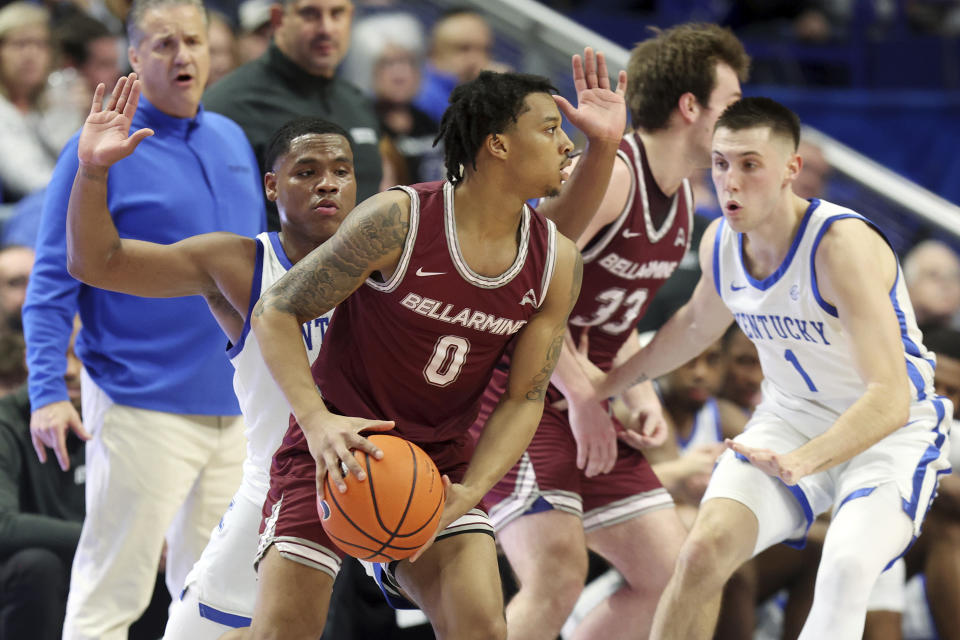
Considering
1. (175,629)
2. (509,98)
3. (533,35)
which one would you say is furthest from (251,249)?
(533,35)

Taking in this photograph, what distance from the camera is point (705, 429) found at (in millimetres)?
5844

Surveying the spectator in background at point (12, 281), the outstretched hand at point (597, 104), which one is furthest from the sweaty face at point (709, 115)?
the spectator in background at point (12, 281)

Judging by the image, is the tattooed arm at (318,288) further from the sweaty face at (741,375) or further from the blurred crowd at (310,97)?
the sweaty face at (741,375)

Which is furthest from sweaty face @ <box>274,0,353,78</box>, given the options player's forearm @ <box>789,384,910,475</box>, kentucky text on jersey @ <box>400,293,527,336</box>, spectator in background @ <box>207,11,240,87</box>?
player's forearm @ <box>789,384,910,475</box>

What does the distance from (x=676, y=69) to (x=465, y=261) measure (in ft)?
4.98

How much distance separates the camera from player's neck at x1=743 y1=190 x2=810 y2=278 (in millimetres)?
3994

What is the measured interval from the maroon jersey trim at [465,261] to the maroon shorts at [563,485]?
1039mm

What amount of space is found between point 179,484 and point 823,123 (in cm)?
680

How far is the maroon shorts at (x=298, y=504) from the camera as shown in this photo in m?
3.21

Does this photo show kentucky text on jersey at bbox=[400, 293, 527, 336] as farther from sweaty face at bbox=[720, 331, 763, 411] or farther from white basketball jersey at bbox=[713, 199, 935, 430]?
sweaty face at bbox=[720, 331, 763, 411]

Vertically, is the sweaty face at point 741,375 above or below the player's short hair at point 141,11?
below

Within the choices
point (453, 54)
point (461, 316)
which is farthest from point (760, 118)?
point (453, 54)

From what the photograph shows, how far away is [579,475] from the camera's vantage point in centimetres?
438

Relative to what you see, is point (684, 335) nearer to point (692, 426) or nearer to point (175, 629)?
point (692, 426)
